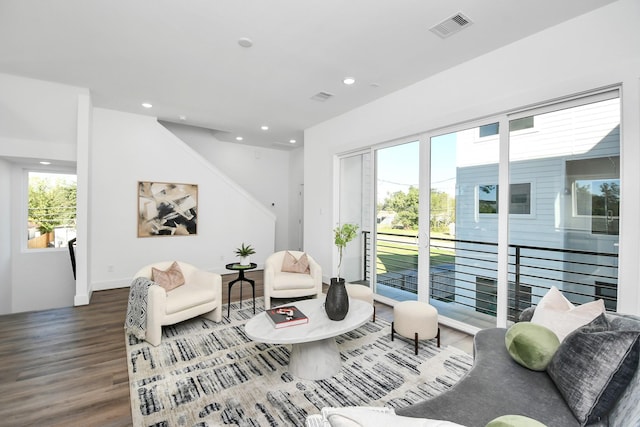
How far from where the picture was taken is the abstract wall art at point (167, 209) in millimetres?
5203

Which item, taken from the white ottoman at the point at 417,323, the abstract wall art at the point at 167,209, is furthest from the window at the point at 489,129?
the abstract wall art at the point at 167,209

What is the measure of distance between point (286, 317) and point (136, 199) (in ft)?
13.6

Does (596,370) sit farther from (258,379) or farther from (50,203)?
(50,203)

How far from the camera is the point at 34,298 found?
4.91 m

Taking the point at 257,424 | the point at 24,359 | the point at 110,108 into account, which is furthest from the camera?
the point at 110,108

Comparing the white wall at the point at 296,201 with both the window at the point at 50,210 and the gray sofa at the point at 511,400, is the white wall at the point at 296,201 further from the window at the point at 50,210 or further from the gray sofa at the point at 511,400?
the gray sofa at the point at 511,400

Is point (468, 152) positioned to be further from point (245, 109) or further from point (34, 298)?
point (34, 298)

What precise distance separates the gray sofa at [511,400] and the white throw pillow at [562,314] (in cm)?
10

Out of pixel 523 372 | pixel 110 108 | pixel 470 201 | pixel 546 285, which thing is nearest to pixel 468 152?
pixel 470 201

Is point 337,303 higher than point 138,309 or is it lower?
higher

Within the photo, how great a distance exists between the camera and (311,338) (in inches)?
85.8

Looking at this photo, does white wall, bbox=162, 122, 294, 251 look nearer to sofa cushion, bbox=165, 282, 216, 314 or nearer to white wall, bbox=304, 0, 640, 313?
white wall, bbox=304, 0, 640, 313

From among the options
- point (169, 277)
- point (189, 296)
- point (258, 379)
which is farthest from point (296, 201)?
point (258, 379)

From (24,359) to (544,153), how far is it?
517 centimetres
